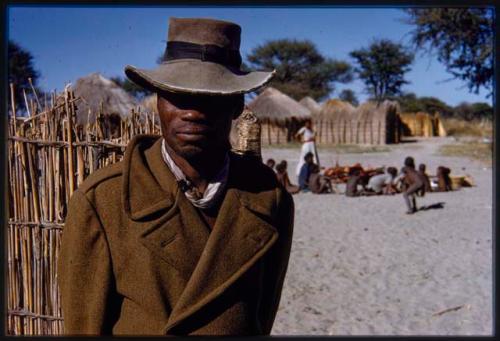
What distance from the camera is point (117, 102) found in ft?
40.6

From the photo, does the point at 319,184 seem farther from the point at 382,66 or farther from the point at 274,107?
the point at 382,66

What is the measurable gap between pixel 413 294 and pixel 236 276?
4612 millimetres

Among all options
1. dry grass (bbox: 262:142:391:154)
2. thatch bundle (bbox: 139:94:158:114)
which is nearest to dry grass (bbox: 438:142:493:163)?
dry grass (bbox: 262:142:391:154)

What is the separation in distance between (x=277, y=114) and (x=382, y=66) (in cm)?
1887

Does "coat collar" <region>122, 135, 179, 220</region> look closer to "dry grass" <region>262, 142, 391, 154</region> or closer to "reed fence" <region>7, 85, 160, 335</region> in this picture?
"reed fence" <region>7, 85, 160, 335</region>

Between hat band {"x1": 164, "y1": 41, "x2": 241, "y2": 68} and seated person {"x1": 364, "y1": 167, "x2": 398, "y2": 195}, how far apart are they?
1065 cm

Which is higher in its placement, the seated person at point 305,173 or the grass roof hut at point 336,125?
the grass roof hut at point 336,125

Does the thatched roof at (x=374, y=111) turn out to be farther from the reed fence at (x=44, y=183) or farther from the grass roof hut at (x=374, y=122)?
the reed fence at (x=44, y=183)

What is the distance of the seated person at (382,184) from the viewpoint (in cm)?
1245

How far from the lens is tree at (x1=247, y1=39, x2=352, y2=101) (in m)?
43.5

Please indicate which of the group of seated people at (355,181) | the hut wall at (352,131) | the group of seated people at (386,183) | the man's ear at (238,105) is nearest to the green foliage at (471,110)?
the hut wall at (352,131)

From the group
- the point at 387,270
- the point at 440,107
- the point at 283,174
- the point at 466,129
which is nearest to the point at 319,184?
the point at 283,174

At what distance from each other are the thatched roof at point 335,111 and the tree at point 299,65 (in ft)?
44.4

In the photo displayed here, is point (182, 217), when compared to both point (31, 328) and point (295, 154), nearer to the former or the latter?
point (31, 328)
